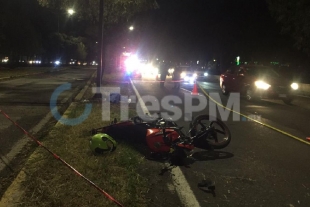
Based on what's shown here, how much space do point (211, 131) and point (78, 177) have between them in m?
2.98

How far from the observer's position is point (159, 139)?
6789mm

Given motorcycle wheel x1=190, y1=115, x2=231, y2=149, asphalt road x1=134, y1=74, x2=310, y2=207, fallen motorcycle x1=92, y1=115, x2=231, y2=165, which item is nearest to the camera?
asphalt road x1=134, y1=74, x2=310, y2=207

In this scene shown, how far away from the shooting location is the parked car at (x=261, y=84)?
56.7 feet

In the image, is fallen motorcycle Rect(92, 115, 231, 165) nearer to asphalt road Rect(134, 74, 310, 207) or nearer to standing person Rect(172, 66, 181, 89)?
asphalt road Rect(134, 74, 310, 207)

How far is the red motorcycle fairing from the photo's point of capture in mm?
6754

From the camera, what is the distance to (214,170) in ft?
20.3

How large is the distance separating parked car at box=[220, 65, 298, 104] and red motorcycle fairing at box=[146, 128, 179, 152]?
1157 cm

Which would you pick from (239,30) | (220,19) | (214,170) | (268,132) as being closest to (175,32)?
(220,19)

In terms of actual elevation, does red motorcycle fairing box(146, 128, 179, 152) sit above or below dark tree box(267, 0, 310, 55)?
below

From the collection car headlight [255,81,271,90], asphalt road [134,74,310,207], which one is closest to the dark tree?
car headlight [255,81,271,90]

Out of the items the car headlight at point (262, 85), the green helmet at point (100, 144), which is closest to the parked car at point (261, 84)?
the car headlight at point (262, 85)

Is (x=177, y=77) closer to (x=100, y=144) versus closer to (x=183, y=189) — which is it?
(x=100, y=144)

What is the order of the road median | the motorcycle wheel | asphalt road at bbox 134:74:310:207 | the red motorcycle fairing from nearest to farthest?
the road median → asphalt road at bbox 134:74:310:207 → the red motorcycle fairing → the motorcycle wheel

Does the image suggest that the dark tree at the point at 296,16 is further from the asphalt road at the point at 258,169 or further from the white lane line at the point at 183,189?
the white lane line at the point at 183,189
